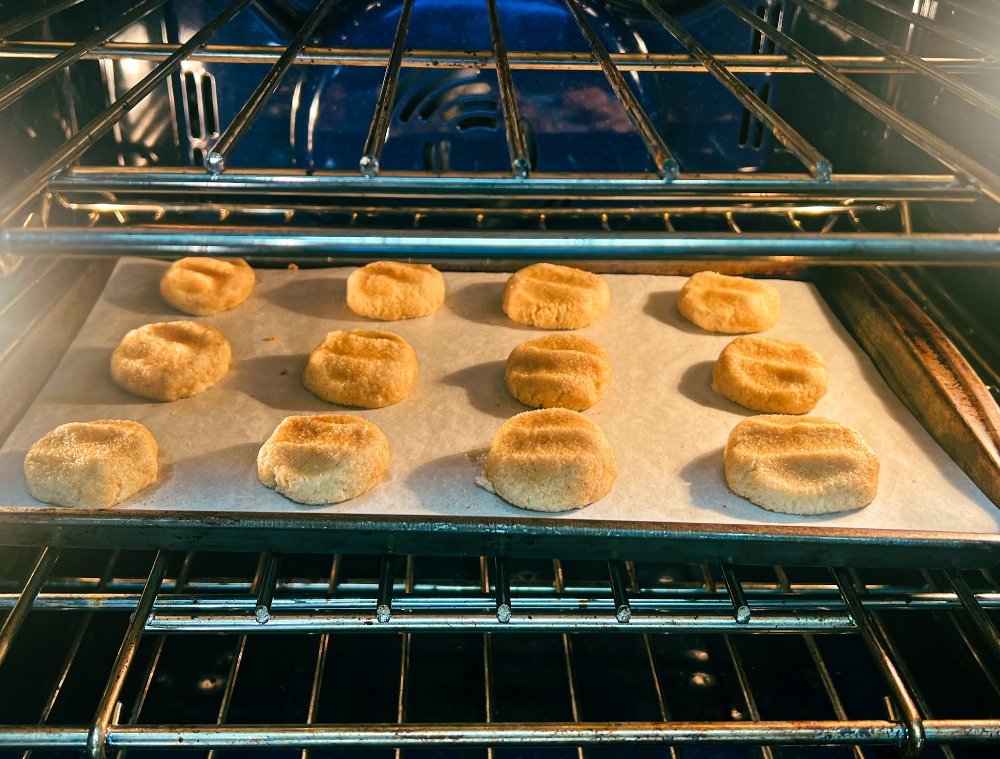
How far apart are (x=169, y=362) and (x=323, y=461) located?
52cm

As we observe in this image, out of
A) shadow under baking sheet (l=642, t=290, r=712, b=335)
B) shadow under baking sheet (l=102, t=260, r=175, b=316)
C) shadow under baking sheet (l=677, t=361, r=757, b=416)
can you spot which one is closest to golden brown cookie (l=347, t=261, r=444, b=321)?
shadow under baking sheet (l=102, t=260, r=175, b=316)

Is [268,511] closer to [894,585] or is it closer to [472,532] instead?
[472,532]

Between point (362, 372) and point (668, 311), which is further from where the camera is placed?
point (668, 311)

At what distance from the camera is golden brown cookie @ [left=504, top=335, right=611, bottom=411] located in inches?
73.2

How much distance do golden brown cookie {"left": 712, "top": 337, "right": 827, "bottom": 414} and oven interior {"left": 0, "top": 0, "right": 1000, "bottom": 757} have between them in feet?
1.17

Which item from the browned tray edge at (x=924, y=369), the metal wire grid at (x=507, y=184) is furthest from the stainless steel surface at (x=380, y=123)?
the browned tray edge at (x=924, y=369)

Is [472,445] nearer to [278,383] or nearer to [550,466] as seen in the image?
[550,466]

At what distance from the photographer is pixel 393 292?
7.02ft

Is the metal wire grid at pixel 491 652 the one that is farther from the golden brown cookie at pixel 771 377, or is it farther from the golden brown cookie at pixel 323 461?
the golden brown cookie at pixel 771 377

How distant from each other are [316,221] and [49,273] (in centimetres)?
69

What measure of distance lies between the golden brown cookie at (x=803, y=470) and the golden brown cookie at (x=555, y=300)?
0.60 meters

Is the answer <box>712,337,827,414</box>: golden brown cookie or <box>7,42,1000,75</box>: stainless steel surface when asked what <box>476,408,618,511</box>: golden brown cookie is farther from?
<box>7,42,1000,75</box>: stainless steel surface

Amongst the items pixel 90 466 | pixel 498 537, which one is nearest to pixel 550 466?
pixel 498 537

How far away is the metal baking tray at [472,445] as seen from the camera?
1.49 meters
